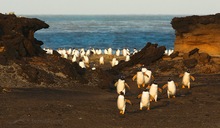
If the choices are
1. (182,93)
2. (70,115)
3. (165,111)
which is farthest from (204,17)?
(70,115)

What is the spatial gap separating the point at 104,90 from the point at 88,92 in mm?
1473

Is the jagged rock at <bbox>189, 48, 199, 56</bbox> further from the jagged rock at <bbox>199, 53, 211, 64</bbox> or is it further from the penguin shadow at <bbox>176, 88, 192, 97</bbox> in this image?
the penguin shadow at <bbox>176, 88, 192, 97</bbox>

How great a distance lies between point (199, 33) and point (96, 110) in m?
18.5

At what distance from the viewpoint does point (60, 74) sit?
23.9 metres

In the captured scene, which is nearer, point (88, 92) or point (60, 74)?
point (88, 92)

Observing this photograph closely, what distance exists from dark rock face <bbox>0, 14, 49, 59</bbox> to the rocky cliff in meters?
11.8

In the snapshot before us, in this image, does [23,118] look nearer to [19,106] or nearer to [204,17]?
[19,106]

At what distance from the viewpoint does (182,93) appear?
22.0m

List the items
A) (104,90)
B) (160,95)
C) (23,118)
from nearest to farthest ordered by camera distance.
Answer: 1. (23,118)
2. (160,95)
3. (104,90)

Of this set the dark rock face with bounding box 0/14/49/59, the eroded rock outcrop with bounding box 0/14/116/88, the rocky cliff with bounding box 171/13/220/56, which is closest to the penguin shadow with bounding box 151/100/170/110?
the eroded rock outcrop with bounding box 0/14/116/88

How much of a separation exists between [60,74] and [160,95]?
5519 millimetres

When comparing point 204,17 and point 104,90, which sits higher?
point 204,17

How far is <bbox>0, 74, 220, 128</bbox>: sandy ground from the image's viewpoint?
1438 centimetres

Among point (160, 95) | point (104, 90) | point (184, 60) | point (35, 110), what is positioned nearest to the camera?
point (35, 110)
